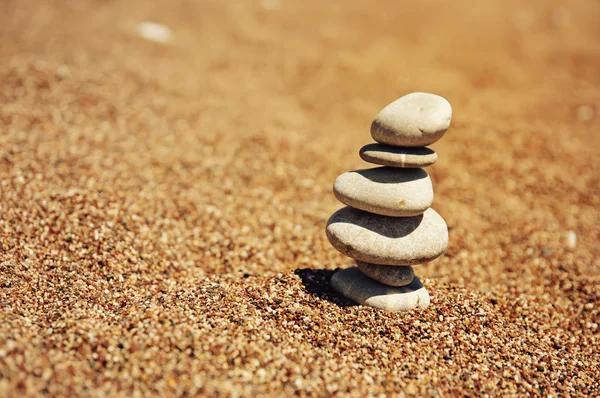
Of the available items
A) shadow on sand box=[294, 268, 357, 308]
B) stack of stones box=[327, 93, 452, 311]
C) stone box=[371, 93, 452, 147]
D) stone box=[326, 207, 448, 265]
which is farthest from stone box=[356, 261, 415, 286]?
stone box=[371, 93, 452, 147]

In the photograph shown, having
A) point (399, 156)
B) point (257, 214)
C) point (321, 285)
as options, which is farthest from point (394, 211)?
point (257, 214)

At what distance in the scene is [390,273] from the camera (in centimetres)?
489

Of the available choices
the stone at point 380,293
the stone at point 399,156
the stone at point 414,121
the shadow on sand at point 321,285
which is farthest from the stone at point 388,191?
the shadow on sand at point 321,285

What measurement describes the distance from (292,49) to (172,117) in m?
6.04

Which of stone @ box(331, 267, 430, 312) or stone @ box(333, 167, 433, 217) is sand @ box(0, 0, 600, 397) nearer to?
stone @ box(331, 267, 430, 312)

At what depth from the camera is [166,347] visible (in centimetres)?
378

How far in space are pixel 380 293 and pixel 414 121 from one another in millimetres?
1835

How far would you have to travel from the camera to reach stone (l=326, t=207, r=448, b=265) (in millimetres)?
4613

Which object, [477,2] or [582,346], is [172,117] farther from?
[477,2]

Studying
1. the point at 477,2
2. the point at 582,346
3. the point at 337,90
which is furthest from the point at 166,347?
the point at 477,2

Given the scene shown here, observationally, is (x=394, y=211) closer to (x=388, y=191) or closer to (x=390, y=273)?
(x=388, y=191)

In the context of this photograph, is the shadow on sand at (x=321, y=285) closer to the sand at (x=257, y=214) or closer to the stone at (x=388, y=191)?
the sand at (x=257, y=214)

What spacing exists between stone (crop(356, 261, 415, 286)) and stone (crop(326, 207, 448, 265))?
26 centimetres

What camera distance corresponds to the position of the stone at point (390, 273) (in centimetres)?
489
